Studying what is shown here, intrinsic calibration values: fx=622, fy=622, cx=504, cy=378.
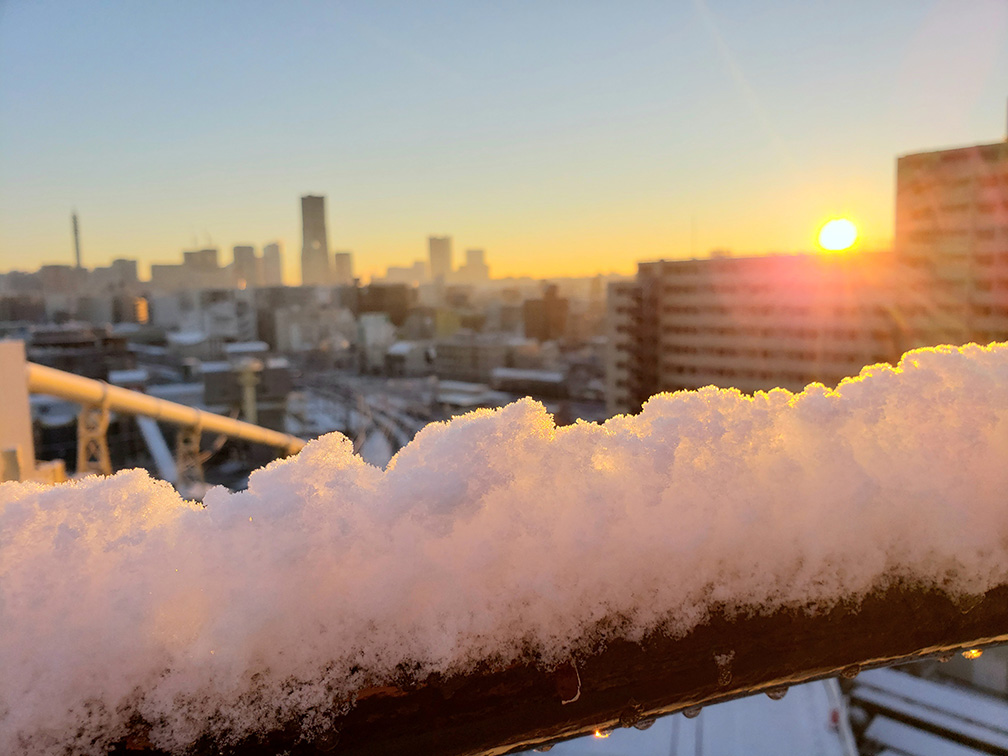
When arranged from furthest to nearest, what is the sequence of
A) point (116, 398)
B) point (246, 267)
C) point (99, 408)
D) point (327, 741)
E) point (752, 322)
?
point (246, 267) → point (752, 322) → point (99, 408) → point (116, 398) → point (327, 741)

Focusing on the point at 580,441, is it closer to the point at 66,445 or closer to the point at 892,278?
the point at 66,445

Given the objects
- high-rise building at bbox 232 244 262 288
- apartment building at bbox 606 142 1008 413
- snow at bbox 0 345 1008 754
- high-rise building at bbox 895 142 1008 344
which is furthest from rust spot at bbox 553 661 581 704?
high-rise building at bbox 232 244 262 288

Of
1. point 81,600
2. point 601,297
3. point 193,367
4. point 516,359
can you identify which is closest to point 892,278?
point 516,359

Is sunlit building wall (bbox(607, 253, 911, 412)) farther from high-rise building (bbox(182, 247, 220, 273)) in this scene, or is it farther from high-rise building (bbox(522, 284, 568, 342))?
high-rise building (bbox(182, 247, 220, 273))

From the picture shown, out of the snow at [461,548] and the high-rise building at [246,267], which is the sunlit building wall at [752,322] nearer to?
the snow at [461,548]

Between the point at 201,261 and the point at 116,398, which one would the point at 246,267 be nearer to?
the point at 201,261

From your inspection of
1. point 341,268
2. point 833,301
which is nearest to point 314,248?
point 341,268
